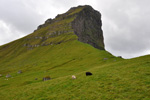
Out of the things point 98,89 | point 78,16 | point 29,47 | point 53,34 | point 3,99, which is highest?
point 78,16

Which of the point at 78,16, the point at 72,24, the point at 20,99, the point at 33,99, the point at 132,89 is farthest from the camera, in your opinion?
the point at 78,16

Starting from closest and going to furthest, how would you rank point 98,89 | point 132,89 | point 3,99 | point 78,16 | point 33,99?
point 132,89
point 98,89
point 33,99
point 3,99
point 78,16

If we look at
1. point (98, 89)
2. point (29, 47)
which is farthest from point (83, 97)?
point (29, 47)

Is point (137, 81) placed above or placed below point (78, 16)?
below

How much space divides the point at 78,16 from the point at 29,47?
8805 centimetres

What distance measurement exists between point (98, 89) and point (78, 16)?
604ft

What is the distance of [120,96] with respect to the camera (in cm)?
1705

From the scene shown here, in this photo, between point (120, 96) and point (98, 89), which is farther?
point (98, 89)

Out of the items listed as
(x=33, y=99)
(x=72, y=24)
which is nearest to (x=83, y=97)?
(x=33, y=99)

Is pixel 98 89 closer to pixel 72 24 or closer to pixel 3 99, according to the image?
pixel 3 99

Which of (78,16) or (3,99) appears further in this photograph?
(78,16)

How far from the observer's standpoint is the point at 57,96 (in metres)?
21.0

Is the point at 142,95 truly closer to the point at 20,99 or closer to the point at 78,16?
the point at 20,99

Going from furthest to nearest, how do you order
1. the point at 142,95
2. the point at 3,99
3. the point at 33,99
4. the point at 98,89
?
the point at 3,99 → the point at 33,99 → the point at 98,89 → the point at 142,95
